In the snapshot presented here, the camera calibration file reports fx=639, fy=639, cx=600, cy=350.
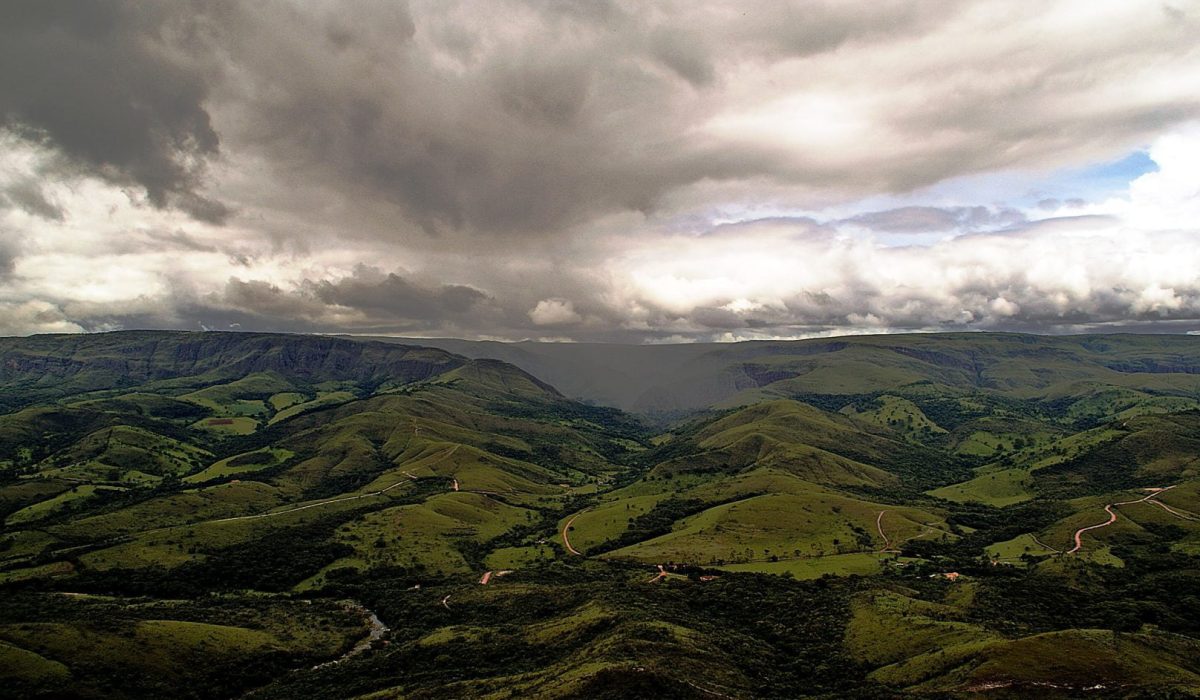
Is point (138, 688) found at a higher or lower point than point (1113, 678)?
lower

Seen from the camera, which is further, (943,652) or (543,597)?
(543,597)

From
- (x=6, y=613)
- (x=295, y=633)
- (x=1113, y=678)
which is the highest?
(x=1113, y=678)

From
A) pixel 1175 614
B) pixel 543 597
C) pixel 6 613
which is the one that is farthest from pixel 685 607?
pixel 6 613

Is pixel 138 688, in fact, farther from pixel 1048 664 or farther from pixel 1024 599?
pixel 1024 599

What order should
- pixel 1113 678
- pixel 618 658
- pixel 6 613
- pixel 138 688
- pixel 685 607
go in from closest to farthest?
1. pixel 1113 678
2. pixel 618 658
3. pixel 138 688
4. pixel 6 613
5. pixel 685 607

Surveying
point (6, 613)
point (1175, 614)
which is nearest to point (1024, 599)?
point (1175, 614)

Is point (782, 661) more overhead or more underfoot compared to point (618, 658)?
more underfoot

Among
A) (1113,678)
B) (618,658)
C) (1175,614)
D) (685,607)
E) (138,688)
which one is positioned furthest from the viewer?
(685,607)

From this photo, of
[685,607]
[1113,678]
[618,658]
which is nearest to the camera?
[1113,678]

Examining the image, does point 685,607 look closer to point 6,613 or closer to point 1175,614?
point 1175,614
